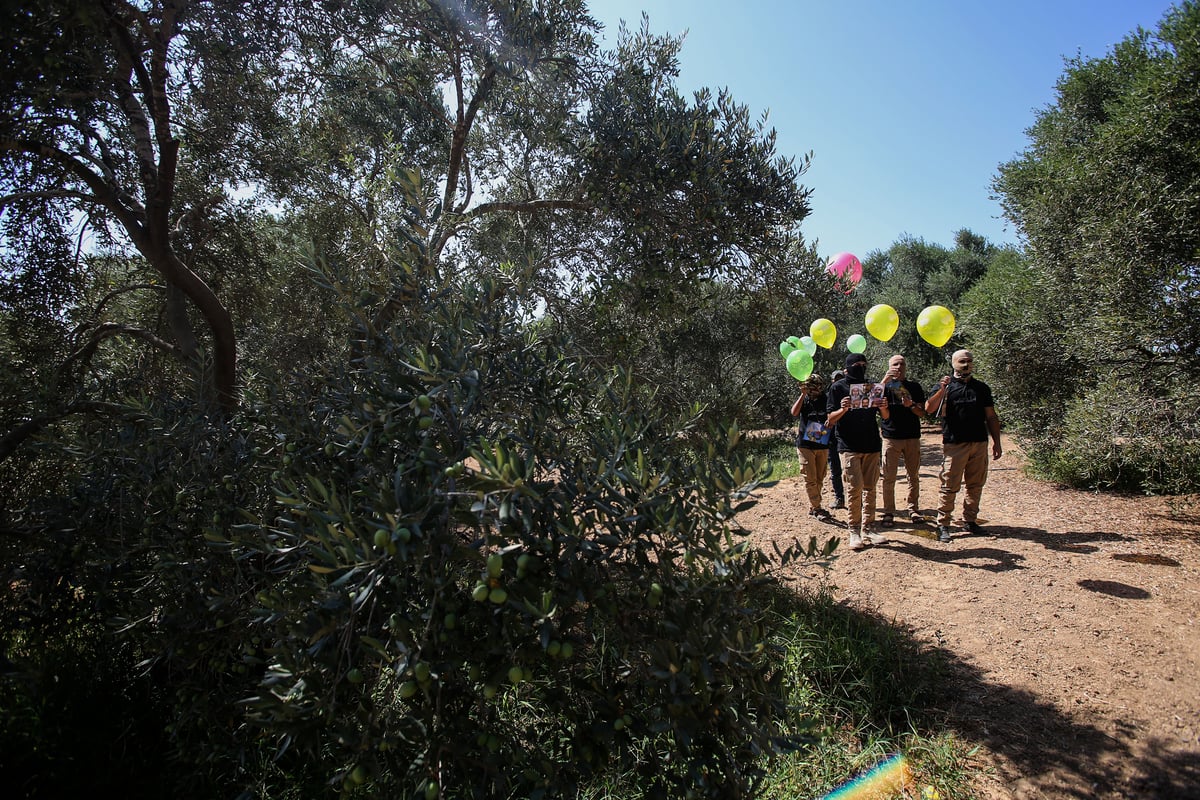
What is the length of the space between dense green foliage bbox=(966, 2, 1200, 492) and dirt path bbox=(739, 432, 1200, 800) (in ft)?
3.27

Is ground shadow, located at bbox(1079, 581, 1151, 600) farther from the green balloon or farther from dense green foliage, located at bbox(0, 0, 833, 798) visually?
dense green foliage, located at bbox(0, 0, 833, 798)

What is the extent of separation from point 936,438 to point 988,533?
36.7 feet

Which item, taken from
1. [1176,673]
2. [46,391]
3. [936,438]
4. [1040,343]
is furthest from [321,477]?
[936,438]

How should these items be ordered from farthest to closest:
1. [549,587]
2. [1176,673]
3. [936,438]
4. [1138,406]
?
[936,438], [1138,406], [1176,673], [549,587]

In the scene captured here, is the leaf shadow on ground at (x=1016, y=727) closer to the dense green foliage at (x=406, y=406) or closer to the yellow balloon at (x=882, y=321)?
the dense green foliage at (x=406, y=406)

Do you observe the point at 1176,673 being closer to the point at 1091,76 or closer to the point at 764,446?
the point at 764,446

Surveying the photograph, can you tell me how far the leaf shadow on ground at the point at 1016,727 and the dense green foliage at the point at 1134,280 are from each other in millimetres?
4448

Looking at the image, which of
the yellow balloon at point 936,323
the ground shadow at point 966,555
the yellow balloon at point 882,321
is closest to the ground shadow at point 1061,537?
the ground shadow at point 966,555

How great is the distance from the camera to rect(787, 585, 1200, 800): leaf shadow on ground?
3.04 meters

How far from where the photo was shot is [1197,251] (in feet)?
19.6

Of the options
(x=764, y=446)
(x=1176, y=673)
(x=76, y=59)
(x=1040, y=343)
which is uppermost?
(x=76, y=59)

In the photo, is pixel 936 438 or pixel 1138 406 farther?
pixel 936 438

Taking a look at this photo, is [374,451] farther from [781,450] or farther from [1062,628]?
[781,450]

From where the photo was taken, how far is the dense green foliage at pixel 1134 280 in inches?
243
